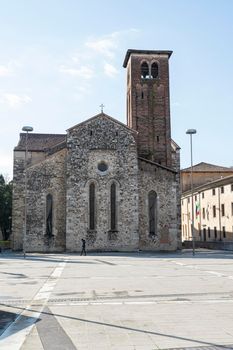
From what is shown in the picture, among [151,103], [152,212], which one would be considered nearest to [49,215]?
[152,212]

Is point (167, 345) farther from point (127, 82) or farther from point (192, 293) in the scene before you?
point (127, 82)

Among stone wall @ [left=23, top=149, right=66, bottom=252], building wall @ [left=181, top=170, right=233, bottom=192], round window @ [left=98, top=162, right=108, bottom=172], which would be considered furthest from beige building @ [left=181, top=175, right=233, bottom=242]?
stone wall @ [left=23, top=149, right=66, bottom=252]

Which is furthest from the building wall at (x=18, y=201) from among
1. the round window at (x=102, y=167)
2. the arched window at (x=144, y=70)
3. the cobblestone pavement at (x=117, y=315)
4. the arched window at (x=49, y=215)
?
the cobblestone pavement at (x=117, y=315)

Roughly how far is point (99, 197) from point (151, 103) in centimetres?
1201

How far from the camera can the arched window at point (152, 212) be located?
4128 cm

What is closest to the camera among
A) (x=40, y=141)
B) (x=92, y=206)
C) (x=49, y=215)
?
(x=92, y=206)

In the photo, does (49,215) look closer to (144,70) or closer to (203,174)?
(144,70)

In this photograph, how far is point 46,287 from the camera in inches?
572

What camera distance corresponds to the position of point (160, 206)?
41.3 meters

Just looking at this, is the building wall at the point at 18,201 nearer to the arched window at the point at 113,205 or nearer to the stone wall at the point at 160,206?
the arched window at the point at 113,205

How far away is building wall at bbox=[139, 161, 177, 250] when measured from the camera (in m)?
41.0

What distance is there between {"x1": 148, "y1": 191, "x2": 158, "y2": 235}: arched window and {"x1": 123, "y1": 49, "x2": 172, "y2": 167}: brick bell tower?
4.81 metres

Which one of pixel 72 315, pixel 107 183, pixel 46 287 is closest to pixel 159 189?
pixel 107 183

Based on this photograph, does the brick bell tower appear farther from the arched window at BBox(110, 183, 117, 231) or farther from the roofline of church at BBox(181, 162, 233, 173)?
the roofline of church at BBox(181, 162, 233, 173)
